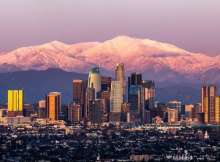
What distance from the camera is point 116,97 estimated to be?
568 feet

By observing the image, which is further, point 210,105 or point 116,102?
point 116,102

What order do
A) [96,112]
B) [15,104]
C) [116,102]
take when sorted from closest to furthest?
[96,112] → [116,102] → [15,104]

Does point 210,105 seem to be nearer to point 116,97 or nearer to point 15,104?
point 116,97

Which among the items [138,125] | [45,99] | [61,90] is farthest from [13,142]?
[61,90]

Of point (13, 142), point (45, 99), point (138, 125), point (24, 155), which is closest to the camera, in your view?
point (24, 155)

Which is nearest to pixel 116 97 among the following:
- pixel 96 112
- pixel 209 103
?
pixel 96 112

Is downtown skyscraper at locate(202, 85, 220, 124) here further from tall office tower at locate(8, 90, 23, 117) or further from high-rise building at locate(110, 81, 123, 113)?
tall office tower at locate(8, 90, 23, 117)

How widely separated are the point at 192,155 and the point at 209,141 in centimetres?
2365

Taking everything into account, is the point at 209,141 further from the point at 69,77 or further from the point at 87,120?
the point at 69,77

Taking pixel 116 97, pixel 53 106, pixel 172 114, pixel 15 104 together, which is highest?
pixel 116 97

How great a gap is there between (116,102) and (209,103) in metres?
10.5

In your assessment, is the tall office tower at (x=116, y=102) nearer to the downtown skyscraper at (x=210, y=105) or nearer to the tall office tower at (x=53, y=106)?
the tall office tower at (x=53, y=106)

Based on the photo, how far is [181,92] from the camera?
181 meters

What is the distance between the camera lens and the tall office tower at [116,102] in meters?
168
